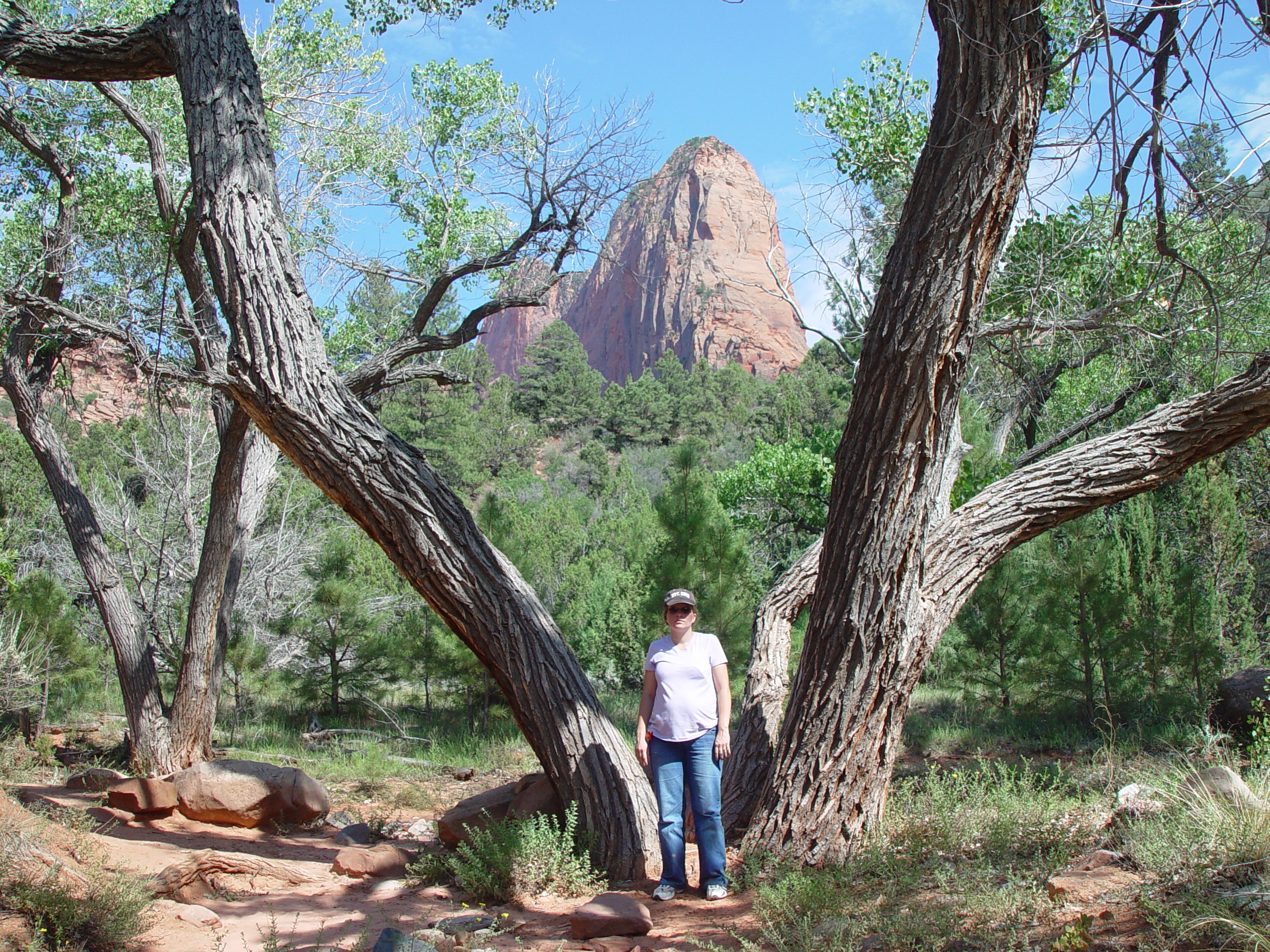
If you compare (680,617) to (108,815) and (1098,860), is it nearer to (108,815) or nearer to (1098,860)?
(1098,860)

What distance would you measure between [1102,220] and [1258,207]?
71 centimetres

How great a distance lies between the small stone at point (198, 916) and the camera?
149 inches

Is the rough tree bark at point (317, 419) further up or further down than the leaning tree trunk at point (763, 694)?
further up

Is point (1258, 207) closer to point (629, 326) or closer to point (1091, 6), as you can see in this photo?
point (1091, 6)

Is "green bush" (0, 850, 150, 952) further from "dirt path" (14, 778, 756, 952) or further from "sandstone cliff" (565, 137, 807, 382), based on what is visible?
"sandstone cliff" (565, 137, 807, 382)

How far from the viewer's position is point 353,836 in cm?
593

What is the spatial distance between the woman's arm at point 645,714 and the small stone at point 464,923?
985 millimetres

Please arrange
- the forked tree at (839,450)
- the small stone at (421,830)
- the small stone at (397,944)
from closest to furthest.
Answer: the small stone at (397,944)
the forked tree at (839,450)
the small stone at (421,830)

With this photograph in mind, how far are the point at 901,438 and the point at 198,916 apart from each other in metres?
3.80

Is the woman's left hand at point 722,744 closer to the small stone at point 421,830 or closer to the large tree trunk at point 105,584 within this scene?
the small stone at point 421,830

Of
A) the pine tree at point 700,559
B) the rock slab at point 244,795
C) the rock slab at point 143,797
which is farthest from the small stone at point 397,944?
the pine tree at point 700,559

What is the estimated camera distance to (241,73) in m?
4.40

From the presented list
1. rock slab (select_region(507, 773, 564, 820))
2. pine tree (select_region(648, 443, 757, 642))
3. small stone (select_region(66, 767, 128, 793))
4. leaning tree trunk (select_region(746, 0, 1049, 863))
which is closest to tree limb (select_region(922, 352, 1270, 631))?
leaning tree trunk (select_region(746, 0, 1049, 863))

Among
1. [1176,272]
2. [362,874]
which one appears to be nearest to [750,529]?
[1176,272]
